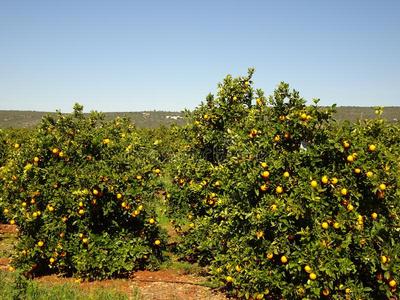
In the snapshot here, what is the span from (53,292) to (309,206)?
14.7 ft

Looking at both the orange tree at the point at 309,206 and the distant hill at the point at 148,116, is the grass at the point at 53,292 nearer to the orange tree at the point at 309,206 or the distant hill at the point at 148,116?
the orange tree at the point at 309,206

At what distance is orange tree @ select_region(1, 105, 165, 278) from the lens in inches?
285

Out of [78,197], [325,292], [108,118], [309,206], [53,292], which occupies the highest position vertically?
[108,118]

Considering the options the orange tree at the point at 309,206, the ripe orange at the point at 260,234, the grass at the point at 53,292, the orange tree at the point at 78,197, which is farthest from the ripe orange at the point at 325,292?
the orange tree at the point at 78,197

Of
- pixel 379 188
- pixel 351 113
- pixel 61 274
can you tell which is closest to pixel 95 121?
pixel 61 274

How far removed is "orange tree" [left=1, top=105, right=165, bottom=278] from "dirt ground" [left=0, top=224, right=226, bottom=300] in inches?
10.9

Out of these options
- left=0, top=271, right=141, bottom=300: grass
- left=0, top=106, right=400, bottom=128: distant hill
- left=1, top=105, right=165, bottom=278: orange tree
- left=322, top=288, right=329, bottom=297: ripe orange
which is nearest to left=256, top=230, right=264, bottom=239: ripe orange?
left=322, top=288, right=329, bottom=297: ripe orange

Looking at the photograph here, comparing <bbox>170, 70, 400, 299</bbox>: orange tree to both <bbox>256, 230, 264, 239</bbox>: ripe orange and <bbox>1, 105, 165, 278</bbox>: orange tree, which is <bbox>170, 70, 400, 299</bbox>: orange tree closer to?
<bbox>256, 230, 264, 239</bbox>: ripe orange

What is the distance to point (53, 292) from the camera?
621 cm

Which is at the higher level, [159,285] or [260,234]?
[260,234]

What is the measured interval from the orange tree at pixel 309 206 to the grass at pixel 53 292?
74.7 inches

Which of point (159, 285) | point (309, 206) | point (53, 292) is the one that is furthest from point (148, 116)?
point (309, 206)

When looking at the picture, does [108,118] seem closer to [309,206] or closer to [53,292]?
[53,292]

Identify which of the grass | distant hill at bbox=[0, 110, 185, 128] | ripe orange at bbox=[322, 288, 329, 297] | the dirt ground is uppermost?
distant hill at bbox=[0, 110, 185, 128]
